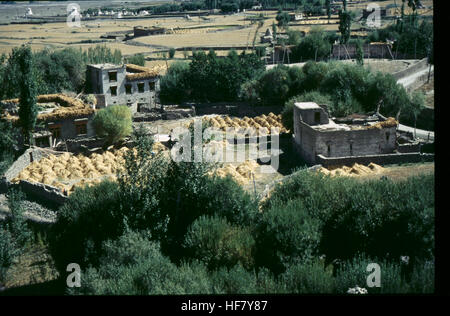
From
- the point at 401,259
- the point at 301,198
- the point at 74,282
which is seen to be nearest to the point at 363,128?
the point at 301,198

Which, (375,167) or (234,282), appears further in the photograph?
(375,167)

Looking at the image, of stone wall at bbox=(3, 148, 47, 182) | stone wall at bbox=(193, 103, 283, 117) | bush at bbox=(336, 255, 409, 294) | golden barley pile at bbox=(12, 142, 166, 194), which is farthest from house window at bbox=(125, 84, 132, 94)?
bush at bbox=(336, 255, 409, 294)

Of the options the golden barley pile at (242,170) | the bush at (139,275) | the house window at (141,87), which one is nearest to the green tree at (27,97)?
the golden barley pile at (242,170)

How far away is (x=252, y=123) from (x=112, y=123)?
426 inches

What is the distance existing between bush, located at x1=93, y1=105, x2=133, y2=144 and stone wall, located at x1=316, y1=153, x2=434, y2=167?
43.9 ft

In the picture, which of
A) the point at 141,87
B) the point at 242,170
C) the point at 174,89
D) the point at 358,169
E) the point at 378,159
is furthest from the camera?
the point at 174,89

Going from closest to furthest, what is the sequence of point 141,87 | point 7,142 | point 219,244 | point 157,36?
point 219,244
point 7,142
point 141,87
point 157,36

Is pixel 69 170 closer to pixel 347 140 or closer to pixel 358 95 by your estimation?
pixel 347 140

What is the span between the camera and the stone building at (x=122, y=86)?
44.4m

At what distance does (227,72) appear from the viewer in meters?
46.0

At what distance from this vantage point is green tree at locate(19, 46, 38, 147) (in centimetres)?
3105

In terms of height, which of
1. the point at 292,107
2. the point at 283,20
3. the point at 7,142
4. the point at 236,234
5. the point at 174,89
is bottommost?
the point at 236,234

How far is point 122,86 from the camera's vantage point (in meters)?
44.7

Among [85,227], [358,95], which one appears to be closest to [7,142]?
[85,227]
